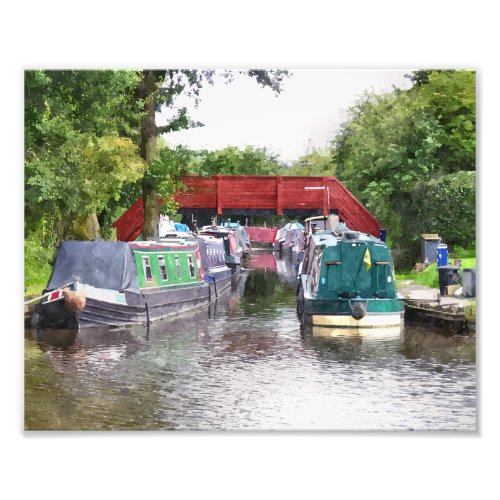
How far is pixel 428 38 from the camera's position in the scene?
10.4 meters

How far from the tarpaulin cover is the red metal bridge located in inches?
16.0

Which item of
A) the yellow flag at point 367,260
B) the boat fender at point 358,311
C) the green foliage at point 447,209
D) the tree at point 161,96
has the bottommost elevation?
the boat fender at point 358,311

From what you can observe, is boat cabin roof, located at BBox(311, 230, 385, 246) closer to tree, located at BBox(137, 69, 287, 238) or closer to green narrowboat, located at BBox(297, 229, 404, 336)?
green narrowboat, located at BBox(297, 229, 404, 336)

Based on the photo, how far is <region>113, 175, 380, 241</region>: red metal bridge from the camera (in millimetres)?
11875

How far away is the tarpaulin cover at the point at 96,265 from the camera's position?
11.7m

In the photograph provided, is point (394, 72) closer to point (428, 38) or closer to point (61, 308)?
point (428, 38)

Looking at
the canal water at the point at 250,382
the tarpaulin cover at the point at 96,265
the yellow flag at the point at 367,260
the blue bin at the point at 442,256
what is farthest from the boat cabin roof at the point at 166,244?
the blue bin at the point at 442,256

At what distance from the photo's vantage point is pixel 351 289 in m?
13.2

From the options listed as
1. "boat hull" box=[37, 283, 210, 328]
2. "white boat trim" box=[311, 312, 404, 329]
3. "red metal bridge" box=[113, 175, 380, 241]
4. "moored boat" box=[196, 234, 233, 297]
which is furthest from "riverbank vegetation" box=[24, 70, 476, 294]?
"moored boat" box=[196, 234, 233, 297]

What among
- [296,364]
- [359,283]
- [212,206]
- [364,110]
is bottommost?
[296,364]

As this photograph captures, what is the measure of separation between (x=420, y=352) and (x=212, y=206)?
122 inches

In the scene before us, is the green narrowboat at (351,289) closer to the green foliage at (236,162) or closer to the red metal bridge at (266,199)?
the red metal bridge at (266,199)

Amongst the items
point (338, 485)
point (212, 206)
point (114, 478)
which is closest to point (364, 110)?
point (212, 206)

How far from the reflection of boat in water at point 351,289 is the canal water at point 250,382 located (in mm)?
348
